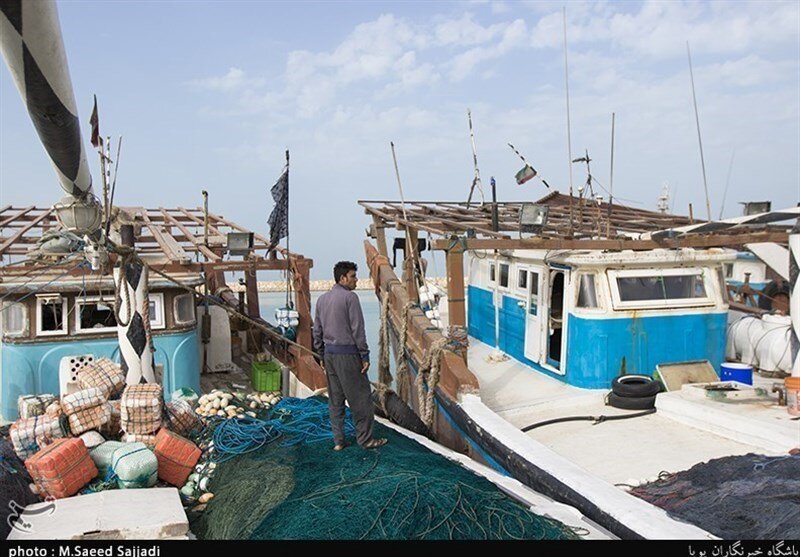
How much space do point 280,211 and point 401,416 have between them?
17.4ft

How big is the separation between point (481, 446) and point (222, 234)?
10327 mm

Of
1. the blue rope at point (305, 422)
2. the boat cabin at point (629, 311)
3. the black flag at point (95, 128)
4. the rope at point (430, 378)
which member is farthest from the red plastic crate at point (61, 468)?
the boat cabin at point (629, 311)

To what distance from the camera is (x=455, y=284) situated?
8570 millimetres

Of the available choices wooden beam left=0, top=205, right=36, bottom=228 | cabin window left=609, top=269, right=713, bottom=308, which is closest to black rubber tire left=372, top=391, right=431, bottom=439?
cabin window left=609, top=269, right=713, bottom=308

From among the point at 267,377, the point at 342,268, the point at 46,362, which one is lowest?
the point at 267,377

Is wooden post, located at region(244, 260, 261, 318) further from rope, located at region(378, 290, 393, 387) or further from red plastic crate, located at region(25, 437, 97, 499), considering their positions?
red plastic crate, located at region(25, 437, 97, 499)

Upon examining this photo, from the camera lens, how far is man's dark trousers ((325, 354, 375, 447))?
6008 millimetres

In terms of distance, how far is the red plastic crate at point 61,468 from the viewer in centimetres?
541

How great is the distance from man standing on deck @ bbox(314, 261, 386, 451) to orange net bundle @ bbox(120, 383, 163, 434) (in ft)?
5.88

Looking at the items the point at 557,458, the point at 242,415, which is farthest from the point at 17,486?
the point at 557,458

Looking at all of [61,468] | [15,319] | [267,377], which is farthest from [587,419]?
[15,319]

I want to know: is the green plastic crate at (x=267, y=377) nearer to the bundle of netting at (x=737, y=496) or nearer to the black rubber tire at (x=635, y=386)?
the black rubber tire at (x=635, y=386)

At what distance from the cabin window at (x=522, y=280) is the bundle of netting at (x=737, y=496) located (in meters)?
4.81

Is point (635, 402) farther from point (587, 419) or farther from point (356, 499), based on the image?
point (356, 499)
